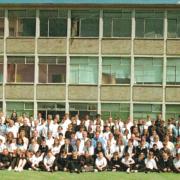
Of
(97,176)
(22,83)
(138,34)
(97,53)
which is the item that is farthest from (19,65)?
(97,176)

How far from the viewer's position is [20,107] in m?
39.5

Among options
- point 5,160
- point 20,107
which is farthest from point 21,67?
point 5,160

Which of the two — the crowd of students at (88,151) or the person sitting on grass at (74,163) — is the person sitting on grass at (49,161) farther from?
the person sitting on grass at (74,163)

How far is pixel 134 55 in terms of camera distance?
3894cm

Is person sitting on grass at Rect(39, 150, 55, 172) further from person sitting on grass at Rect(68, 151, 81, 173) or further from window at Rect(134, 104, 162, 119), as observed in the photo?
window at Rect(134, 104, 162, 119)

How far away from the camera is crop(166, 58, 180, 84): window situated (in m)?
38.8

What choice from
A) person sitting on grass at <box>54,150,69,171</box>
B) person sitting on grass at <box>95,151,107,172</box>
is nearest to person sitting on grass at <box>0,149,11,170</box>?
person sitting on grass at <box>54,150,69,171</box>

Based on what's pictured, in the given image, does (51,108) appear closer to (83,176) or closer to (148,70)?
(148,70)

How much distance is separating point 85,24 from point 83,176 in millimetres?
17645

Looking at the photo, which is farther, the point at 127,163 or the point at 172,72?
the point at 172,72

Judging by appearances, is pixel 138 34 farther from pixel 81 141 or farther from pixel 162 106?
pixel 81 141

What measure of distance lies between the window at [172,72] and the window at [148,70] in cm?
43

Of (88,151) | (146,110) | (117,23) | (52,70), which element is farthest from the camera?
(52,70)

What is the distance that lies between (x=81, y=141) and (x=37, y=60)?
15.3 m
